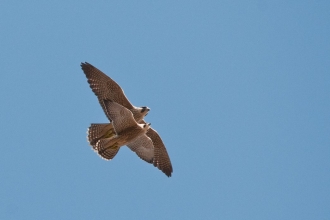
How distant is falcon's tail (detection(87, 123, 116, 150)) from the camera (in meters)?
16.2

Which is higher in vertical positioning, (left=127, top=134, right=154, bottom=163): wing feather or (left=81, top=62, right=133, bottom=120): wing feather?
(left=81, top=62, right=133, bottom=120): wing feather

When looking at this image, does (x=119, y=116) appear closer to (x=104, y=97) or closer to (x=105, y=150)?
(x=104, y=97)

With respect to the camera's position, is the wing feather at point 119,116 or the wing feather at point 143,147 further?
the wing feather at point 143,147

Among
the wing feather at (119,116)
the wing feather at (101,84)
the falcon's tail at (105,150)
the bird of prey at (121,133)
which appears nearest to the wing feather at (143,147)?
the bird of prey at (121,133)

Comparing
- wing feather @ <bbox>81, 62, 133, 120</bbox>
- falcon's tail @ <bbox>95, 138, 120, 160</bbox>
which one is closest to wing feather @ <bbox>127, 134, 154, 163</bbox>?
falcon's tail @ <bbox>95, 138, 120, 160</bbox>

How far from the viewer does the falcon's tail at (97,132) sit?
16.2 meters

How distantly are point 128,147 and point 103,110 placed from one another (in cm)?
176

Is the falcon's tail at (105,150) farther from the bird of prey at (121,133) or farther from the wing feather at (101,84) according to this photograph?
the wing feather at (101,84)

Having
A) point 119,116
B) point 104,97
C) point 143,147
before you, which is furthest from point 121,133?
point 143,147

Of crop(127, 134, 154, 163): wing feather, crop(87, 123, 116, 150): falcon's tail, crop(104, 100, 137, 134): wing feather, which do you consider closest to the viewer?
crop(104, 100, 137, 134): wing feather

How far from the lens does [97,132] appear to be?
53.4ft

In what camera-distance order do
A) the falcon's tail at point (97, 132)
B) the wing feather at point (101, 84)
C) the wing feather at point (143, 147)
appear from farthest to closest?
the wing feather at point (143, 147) < the falcon's tail at point (97, 132) < the wing feather at point (101, 84)

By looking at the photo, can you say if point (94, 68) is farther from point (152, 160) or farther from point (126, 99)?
point (152, 160)

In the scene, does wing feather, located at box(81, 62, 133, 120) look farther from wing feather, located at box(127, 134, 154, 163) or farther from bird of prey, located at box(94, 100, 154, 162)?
wing feather, located at box(127, 134, 154, 163)
